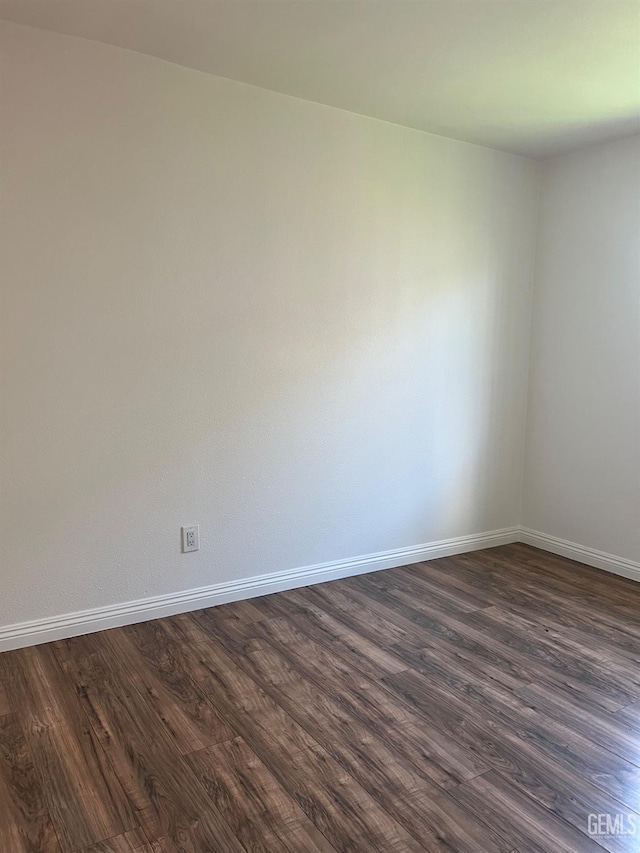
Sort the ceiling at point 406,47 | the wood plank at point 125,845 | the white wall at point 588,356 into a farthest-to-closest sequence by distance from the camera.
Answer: the white wall at point 588,356, the ceiling at point 406,47, the wood plank at point 125,845

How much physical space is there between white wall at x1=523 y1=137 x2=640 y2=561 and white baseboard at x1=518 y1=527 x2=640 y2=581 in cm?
4

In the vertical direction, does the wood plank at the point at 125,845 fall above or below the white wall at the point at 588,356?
below

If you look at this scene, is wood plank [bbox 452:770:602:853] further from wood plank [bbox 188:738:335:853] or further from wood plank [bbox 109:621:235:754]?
wood plank [bbox 109:621:235:754]

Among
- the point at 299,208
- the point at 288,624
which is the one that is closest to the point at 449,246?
the point at 299,208

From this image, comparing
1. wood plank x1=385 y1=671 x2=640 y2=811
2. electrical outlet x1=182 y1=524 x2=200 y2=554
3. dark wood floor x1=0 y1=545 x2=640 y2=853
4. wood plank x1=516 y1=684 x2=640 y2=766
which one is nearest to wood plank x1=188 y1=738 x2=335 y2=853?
dark wood floor x1=0 y1=545 x2=640 y2=853

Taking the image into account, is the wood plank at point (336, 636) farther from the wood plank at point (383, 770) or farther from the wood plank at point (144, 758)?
the wood plank at point (144, 758)

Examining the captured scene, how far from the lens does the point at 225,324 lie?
292 centimetres

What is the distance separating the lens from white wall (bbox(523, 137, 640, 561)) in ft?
11.6

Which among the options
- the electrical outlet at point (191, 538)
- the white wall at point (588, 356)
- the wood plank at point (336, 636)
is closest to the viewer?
the wood plank at point (336, 636)

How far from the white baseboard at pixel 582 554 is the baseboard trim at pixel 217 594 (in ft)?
0.75

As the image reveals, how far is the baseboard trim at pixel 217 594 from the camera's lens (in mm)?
2600

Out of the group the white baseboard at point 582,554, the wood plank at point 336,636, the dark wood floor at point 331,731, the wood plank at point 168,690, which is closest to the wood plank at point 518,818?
the dark wood floor at point 331,731

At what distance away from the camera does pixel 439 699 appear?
227cm

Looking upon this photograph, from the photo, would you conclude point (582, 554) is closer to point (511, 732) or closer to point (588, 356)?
point (588, 356)
